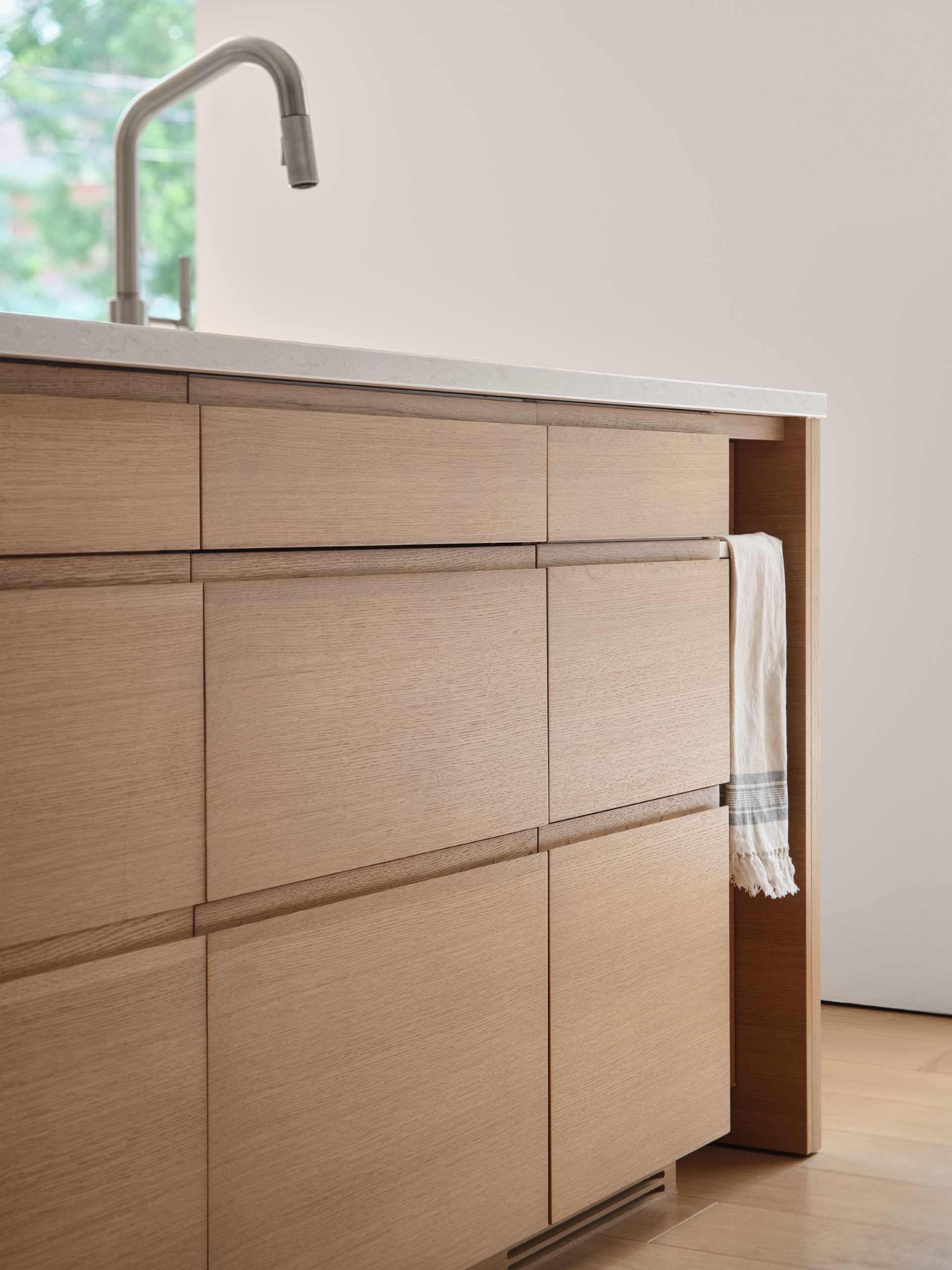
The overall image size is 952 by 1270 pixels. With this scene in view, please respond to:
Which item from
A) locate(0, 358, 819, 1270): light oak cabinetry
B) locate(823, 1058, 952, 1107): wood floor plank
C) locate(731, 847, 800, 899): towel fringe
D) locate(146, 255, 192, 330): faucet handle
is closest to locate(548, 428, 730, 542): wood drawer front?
locate(0, 358, 819, 1270): light oak cabinetry

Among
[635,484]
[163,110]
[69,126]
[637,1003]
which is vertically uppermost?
[69,126]

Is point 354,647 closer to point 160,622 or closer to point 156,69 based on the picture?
point 160,622

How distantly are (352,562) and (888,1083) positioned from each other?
4.41 feet

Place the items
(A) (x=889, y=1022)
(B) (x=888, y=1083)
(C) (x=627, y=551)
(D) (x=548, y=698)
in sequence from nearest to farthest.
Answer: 1. (D) (x=548, y=698)
2. (C) (x=627, y=551)
3. (B) (x=888, y=1083)
4. (A) (x=889, y=1022)

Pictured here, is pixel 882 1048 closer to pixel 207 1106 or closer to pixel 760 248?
pixel 760 248

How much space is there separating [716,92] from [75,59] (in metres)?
3.26

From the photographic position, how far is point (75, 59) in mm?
5125

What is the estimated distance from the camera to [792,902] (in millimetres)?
1919

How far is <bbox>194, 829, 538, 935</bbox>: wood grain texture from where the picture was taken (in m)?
1.17

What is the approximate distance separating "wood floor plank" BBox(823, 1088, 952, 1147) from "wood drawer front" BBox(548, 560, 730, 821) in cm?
59

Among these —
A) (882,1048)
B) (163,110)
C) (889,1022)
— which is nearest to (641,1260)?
(882,1048)

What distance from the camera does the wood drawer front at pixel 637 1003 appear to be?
152 cm

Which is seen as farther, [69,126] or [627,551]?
[69,126]

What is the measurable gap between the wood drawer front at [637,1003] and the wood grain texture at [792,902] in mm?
158
